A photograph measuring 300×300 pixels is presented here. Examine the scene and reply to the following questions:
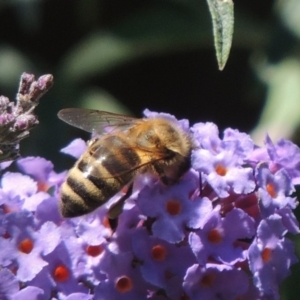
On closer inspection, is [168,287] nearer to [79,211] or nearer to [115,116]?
[79,211]

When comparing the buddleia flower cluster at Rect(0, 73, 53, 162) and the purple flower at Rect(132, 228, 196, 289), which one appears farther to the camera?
the purple flower at Rect(132, 228, 196, 289)

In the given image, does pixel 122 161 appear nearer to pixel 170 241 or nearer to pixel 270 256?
pixel 170 241

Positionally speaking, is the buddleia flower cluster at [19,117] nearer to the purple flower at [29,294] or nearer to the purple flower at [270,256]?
the purple flower at [29,294]

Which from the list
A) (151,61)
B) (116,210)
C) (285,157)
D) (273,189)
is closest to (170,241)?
(116,210)

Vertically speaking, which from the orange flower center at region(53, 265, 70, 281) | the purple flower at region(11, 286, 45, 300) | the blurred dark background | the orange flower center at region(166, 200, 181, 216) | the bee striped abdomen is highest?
the bee striped abdomen

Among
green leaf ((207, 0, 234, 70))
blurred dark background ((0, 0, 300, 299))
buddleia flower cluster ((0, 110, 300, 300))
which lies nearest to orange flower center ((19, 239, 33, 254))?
buddleia flower cluster ((0, 110, 300, 300))

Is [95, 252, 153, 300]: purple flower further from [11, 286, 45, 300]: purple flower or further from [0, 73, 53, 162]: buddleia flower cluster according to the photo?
[0, 73, 53, 162]: buddleia flower cluster
